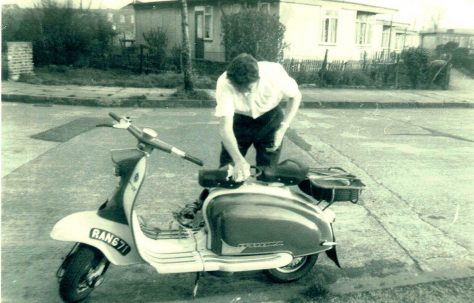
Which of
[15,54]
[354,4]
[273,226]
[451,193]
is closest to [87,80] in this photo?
[15,54]

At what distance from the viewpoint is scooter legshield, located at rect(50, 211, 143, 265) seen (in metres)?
3.17

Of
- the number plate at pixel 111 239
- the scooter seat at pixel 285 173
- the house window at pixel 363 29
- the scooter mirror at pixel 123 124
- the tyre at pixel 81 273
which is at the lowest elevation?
the tyre at pixel 81 273

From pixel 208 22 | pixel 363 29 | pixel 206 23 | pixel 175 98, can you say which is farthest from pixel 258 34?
pixel 363 29

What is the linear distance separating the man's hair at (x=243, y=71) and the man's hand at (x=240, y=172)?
1.97 ft

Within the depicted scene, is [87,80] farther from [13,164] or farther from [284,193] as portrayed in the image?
[284,193]

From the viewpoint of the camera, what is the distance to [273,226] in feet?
11.2

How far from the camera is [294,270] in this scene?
12.3 ft

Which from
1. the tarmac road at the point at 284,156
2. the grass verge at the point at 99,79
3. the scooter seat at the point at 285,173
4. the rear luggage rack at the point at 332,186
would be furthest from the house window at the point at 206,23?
the scooter seat at the point at 285,173

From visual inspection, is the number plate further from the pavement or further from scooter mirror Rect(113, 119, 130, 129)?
the pavement

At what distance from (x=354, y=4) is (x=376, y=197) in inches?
793

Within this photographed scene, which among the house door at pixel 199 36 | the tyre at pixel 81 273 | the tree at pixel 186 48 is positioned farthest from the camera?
the house door at pixel 199 36

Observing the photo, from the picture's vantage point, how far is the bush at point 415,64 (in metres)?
17.9

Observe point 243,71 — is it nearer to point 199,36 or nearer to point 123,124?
point 123,124

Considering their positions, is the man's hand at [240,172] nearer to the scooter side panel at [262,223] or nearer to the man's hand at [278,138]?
the scooter side panel at [262,223]
